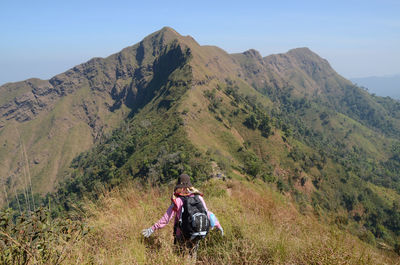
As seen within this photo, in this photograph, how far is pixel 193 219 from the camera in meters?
3.68

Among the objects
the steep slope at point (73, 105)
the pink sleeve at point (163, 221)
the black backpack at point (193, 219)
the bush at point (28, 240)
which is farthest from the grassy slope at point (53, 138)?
the black backpack at point (193, 219)

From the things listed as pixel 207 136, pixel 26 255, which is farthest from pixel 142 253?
pixel 207 136

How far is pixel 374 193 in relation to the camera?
6781 cm

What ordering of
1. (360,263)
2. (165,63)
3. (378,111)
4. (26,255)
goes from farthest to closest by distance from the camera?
1. (378,111)
2. (165,63)
3. (360,263)
4. (26,255)

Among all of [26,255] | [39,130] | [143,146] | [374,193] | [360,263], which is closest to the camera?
[26,255]

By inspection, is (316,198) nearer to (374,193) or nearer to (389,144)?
(374,193)

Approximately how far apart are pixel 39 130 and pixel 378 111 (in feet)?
852

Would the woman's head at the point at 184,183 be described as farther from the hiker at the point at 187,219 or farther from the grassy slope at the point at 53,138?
the grassy slope at the point at 53,138

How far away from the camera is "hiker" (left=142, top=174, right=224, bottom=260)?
12.1 ft

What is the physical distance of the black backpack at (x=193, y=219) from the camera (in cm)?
367

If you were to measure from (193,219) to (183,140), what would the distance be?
48.9 m

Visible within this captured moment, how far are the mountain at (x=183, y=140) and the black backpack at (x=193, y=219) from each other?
1997mm

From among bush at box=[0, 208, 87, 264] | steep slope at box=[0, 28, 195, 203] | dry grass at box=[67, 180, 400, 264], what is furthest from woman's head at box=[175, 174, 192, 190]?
steep slope at box=[0, 28, 195, 203]

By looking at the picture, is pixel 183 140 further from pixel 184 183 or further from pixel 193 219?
pixel 193 219
